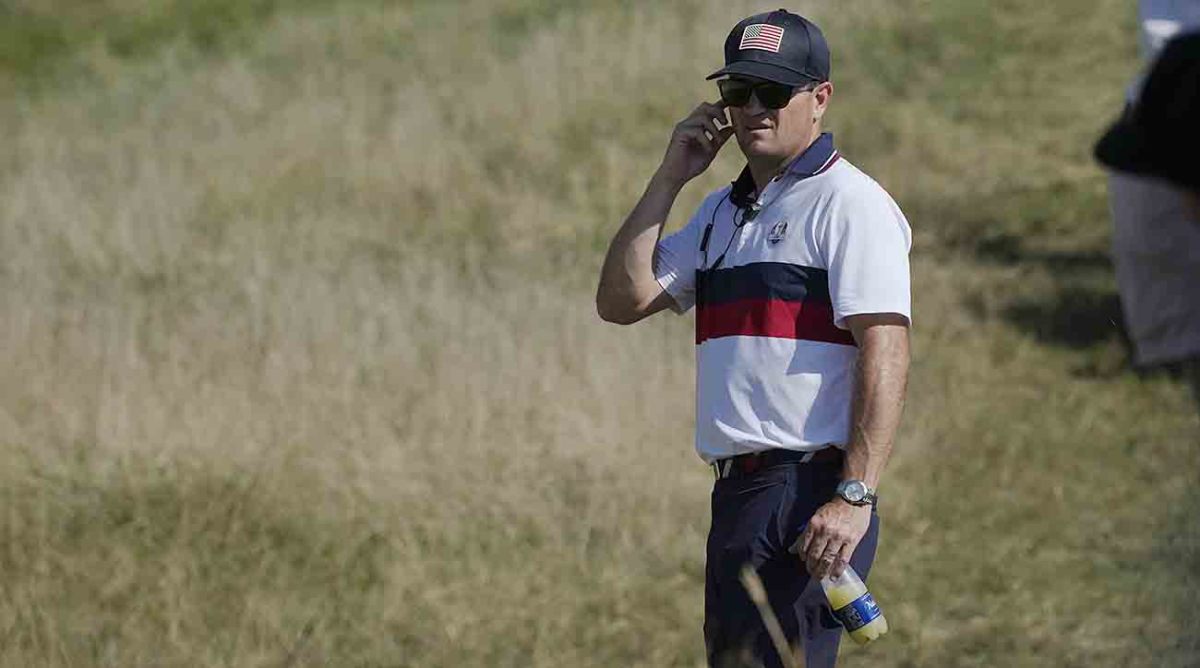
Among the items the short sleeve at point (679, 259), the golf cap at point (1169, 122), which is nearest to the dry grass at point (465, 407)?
the short sleeve at point (679, 259)

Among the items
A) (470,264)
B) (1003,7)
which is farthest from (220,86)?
(1003,7)

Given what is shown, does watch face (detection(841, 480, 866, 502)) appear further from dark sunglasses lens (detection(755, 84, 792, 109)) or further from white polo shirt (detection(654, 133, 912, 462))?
dark sunglasses lens (detection(755, 84, 792, 109))

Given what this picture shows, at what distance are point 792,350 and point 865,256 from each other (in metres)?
0.25

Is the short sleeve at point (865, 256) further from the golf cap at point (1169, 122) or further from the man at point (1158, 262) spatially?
the man at point (1158, 262)

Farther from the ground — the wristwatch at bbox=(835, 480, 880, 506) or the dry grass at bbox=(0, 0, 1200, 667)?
the wristwatch at bbox=(835, 480, 880, 506)

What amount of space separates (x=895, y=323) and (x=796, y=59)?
2.00 ft

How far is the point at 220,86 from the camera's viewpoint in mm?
15992

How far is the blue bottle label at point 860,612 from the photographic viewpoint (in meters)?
3.85

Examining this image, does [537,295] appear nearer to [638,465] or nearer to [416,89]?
[638,465]

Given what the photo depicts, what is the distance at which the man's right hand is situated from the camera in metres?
4.20

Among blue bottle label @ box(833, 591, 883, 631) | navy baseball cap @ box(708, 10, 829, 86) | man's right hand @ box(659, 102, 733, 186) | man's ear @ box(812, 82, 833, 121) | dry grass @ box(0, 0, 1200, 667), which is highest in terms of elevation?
navy baseball cap @ box(708, 10, 829, 86)

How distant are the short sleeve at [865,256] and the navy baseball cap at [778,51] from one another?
0.30 meters

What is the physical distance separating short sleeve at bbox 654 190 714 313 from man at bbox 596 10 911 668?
0.12 metres

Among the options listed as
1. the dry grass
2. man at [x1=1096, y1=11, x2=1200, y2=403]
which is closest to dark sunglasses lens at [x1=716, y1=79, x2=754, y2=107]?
the dry grass
